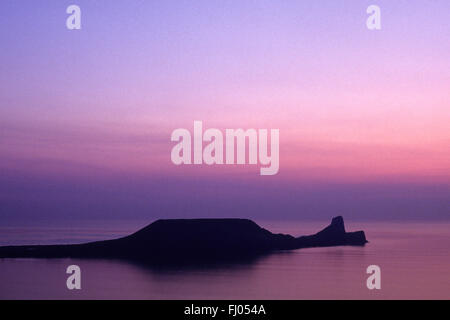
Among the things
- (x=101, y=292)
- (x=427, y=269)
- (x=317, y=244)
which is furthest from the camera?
(x=317, y=244)

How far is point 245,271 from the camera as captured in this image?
27406 millimetres

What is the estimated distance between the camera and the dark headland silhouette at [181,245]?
97.5ft

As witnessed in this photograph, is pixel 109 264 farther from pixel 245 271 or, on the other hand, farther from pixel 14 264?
pixel 245 271

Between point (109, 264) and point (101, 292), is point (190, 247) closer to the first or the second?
point (109, 264)

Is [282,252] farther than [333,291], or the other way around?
[282,252]

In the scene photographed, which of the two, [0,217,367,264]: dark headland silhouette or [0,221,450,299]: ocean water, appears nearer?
[0,221,450,299]: ocean water

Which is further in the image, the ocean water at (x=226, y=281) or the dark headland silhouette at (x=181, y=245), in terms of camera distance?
the dark headland silhouette at (x=181, y=245)

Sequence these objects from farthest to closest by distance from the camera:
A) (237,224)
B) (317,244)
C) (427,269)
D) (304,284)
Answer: (317,244)
(237,224)
(427,269)
(304,284)

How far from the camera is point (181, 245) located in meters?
33.1

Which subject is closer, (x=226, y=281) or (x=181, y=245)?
(x=226, y=281)

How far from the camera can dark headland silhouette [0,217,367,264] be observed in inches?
1169
